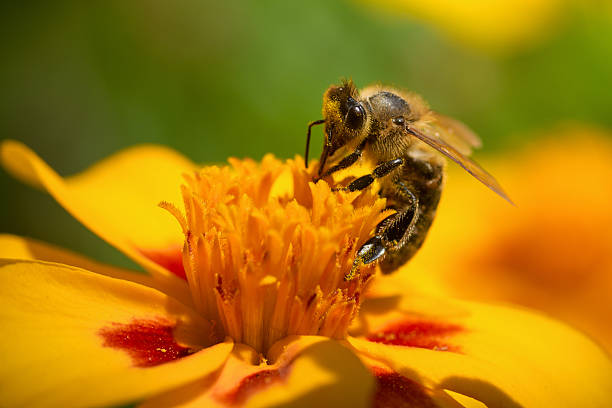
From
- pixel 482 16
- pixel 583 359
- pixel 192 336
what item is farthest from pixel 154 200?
pixel 482 16

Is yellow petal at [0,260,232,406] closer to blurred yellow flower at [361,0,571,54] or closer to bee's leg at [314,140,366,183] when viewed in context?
bee's leg at [314,140,366,183]

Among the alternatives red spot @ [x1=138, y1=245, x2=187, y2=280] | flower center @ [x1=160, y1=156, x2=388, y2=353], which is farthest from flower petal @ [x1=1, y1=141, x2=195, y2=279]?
flower center @ [x1=160, y1=156, x2=388, y2=353]

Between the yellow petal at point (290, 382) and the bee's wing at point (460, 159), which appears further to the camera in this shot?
the bee's wing at point (460, 159)

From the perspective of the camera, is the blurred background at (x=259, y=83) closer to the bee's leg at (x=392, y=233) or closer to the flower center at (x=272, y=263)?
the bee's leg at (x=392, y=233)

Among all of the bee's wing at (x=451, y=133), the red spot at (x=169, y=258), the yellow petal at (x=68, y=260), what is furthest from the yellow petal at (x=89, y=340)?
the bee's wing at (x=451, y=133)

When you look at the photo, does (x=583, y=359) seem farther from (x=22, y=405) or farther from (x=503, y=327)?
(x=22, y=405)
